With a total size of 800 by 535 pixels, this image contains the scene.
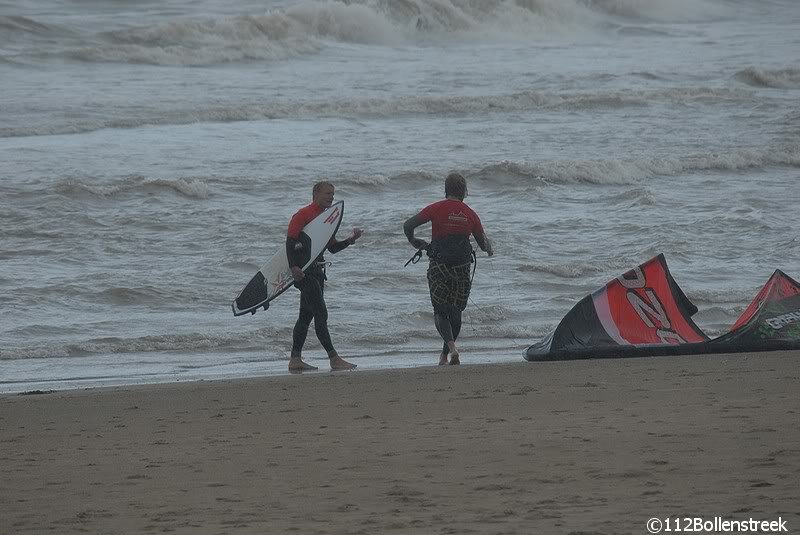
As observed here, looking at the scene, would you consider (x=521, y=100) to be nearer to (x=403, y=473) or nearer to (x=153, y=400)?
(x=153, y=400)

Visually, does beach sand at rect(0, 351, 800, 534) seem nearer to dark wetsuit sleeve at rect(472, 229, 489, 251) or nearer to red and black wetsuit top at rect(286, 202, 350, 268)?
dark wetsuit sleeve at rect(472, 229, 489, 251)

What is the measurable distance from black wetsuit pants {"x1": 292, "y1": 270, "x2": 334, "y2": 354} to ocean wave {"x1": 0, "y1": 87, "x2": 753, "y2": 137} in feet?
42.5

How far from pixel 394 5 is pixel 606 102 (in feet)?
41.7

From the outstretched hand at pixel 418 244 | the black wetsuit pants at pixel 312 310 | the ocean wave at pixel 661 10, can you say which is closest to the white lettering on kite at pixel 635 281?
the outstretched hand at pixel 418 244

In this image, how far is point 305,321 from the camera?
9.03 m

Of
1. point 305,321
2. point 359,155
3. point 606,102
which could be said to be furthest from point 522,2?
point 305,321

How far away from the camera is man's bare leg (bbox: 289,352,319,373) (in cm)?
888

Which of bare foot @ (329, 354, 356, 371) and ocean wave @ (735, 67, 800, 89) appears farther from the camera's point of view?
ocean wave @ (735, 67, 800, 89)

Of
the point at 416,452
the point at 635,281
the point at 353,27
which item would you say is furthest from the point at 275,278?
the point at 353,27

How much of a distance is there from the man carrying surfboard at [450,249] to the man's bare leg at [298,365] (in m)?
0.92

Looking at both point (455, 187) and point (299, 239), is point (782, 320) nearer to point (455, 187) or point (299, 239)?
point (455, 187)

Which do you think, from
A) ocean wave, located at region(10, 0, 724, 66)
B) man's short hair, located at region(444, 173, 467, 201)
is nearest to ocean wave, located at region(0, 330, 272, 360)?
man's short hair, located at region(444, 173, 467, 201)

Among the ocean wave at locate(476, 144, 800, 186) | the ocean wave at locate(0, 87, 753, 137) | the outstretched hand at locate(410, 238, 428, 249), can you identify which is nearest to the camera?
the outstretched hand at locate(410, 238, 428, 249)

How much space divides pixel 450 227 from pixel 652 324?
1.51 m
